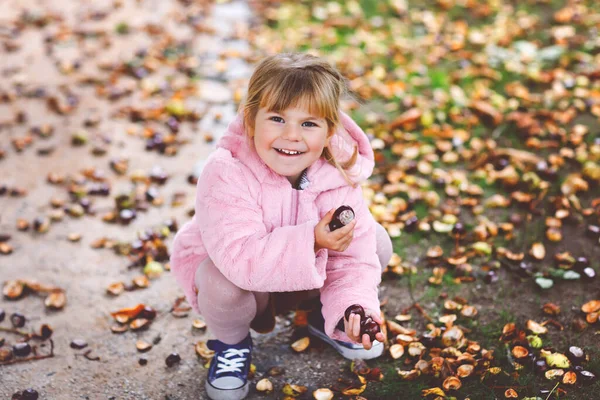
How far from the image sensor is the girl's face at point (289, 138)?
7.67 ft

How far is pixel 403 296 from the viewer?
3.19 m

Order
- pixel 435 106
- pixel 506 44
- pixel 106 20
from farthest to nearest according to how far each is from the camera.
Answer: pixel 106 20
pixel 506 44
pixel 435 106

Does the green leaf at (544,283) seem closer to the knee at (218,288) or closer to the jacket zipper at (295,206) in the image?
the jacket zipper at (295,206)

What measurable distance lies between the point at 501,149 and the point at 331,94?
2.23 metres

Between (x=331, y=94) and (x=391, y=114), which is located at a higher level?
(x=331, y=94)

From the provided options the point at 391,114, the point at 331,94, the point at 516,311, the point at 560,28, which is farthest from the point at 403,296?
the point at 560,28

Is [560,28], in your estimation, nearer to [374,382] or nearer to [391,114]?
[391,114]

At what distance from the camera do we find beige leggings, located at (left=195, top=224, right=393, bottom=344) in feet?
7.98

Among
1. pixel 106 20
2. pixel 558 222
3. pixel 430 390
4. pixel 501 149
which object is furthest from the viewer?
pixel 106 20

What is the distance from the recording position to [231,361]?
2645mm

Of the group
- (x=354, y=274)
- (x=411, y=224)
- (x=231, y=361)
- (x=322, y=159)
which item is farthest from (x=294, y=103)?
(x=411, y=224)

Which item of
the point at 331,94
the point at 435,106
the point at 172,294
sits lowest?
→ the point at 172,294

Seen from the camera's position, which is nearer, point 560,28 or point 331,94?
point 331,94

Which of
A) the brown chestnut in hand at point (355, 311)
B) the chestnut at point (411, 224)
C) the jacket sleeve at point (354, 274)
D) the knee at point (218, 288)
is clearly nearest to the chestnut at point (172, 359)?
the knee at point (218, 288)
